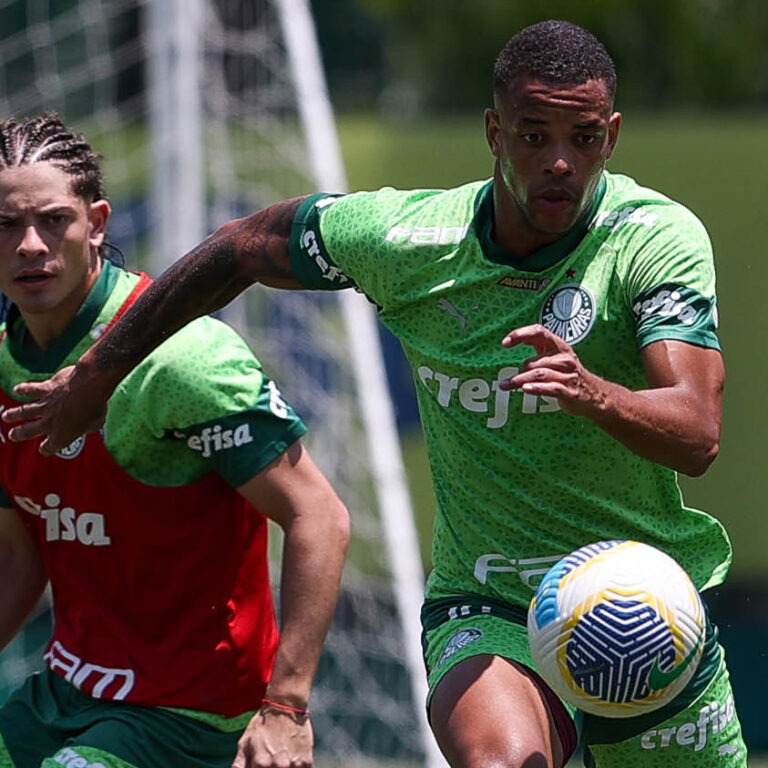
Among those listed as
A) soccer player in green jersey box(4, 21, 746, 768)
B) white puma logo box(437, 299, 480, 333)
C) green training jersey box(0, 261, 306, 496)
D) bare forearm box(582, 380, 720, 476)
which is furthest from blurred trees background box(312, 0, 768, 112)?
bare forearm box(582, 380, 720, 476)

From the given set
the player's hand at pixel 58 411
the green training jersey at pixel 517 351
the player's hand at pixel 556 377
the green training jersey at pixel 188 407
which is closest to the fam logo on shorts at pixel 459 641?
the green training jersey at pixel 517 351

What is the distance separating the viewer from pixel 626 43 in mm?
18938

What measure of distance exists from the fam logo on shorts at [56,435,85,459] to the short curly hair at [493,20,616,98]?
4.84ft

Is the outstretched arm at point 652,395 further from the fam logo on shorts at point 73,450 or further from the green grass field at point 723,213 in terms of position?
the green grass field at point 723,213

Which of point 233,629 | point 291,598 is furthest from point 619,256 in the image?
point 233,629

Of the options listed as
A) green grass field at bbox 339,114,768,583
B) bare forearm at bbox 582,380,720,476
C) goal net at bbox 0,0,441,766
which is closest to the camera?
bare forearm at bbox 582,380,720,476

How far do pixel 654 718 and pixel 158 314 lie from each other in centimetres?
162

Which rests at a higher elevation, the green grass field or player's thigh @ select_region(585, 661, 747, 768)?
player's thigh @ select_region(585, 661, 747, 768)

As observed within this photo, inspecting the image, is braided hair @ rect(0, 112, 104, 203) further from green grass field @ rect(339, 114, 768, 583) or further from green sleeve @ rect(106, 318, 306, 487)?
green grass field @ rect(339, 114, 768, 583)

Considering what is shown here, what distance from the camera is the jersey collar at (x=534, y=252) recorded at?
419 centimetres

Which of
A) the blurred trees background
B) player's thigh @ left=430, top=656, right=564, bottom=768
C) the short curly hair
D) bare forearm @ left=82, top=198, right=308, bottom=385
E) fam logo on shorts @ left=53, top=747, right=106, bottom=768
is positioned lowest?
the blurred trees background

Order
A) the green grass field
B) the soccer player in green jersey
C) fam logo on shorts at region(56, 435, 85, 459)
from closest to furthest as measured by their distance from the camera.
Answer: the soccer player in green jersey → fam logo on shorts at region(56, 435, 85, 459) → the green grass field

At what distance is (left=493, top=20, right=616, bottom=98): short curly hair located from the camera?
404 cm

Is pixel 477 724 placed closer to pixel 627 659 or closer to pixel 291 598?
pixel 627 659
